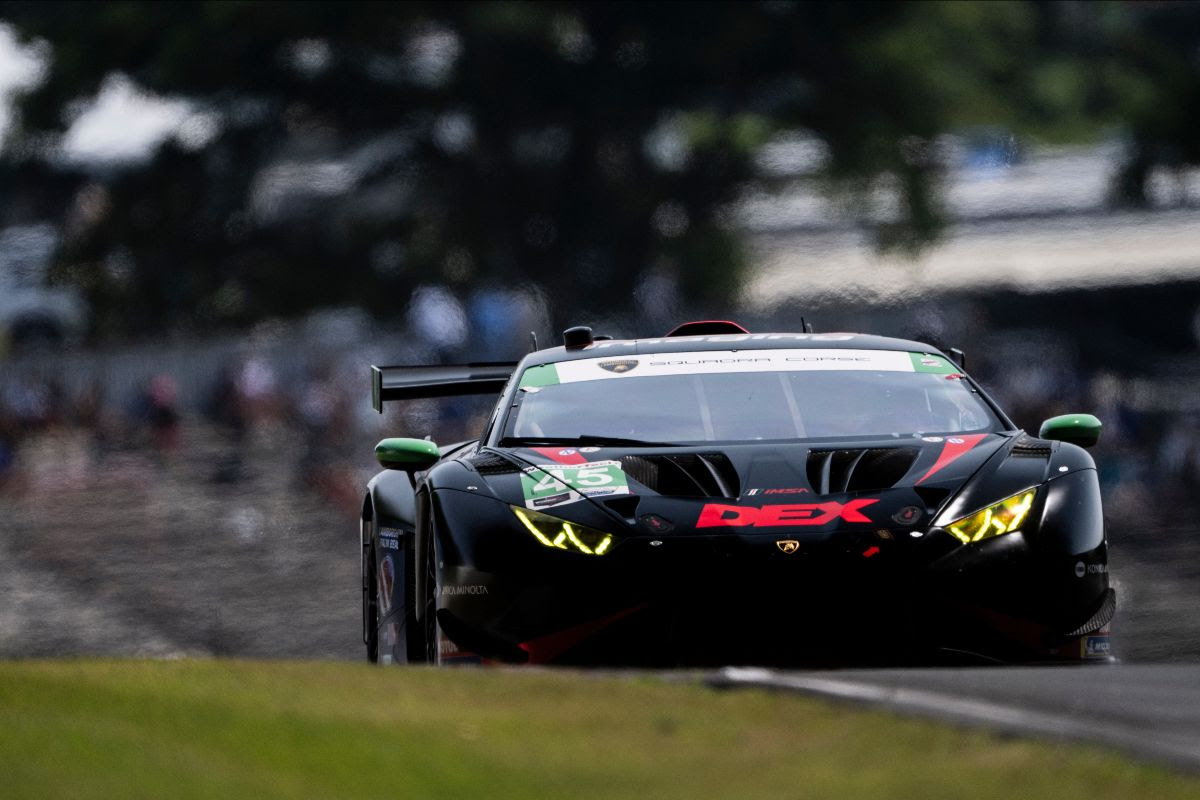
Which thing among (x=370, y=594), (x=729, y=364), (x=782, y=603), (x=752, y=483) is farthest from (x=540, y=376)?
(x=782, y=603)

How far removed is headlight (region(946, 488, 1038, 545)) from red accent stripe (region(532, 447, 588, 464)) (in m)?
1.08

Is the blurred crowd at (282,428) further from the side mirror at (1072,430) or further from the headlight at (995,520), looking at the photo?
the headlight at (995,520)

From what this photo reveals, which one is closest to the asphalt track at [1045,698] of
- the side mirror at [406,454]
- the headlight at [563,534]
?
the headlight at [563,534]

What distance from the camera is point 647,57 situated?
39.1 meters

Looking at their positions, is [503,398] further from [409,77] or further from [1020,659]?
[409,77]

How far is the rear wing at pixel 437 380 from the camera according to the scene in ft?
27.5

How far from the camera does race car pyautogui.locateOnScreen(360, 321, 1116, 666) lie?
19.2ft

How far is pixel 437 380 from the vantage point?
8.56 metres

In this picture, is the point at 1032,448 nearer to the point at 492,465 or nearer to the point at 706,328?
the point at 492,465

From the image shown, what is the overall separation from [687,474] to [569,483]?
315mm

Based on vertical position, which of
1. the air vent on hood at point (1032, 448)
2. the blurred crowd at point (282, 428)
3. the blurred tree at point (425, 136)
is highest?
the blurred tree at point (425, 136)

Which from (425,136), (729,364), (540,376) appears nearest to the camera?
(729,364)

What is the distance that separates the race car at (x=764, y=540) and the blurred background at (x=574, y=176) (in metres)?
25.5

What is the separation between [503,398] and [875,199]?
3094 cm
